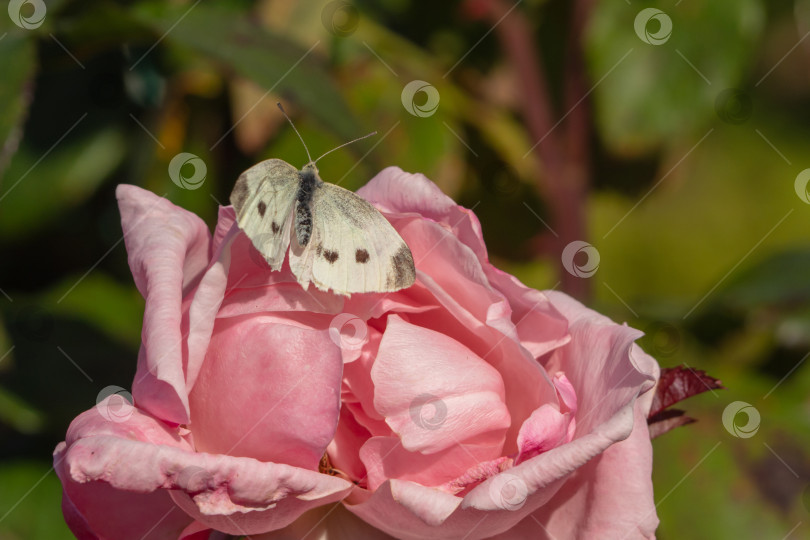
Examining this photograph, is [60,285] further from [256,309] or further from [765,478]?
[765,478]

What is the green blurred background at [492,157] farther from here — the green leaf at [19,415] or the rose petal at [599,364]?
the rose petal at [599,364]

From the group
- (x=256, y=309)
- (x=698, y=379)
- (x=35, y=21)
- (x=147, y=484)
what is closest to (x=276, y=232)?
(x=256, y=309)

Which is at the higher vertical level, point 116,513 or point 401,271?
point 401,271
